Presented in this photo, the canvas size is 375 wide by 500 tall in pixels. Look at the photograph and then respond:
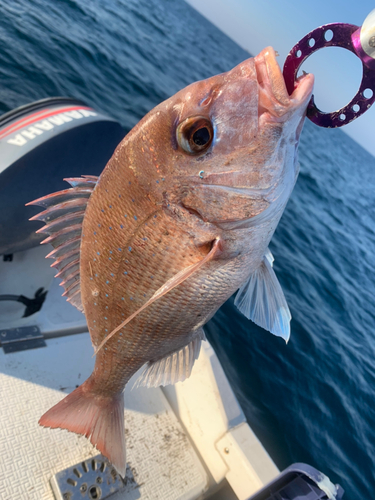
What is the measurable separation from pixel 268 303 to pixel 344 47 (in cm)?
134

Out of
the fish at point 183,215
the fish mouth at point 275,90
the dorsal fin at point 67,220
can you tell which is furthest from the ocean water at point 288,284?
the fish mouth at point 275,90

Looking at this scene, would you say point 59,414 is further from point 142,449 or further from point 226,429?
point 226,429

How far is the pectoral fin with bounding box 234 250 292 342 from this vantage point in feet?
6.75

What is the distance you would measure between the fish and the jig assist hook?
7cm

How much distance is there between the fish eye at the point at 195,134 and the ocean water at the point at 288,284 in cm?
451

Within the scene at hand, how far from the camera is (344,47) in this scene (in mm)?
1323

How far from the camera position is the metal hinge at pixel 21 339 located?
3.11m

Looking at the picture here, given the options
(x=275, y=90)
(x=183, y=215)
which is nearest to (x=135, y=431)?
(x=183, y=215)

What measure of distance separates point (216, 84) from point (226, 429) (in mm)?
2981

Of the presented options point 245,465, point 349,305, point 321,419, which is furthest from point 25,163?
point 349,305

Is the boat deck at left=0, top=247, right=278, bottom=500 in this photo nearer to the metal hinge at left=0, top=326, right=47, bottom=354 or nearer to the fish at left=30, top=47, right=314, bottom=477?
the metal hinge at left=0, top=326, right=47, bottom=354

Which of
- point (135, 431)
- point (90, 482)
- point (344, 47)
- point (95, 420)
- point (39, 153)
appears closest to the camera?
point (344, 47)

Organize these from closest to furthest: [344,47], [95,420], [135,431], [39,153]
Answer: [344,47]
[95,420]
[135,431]
[39,153]

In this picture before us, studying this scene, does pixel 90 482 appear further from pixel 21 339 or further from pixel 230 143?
pixel 230 143
